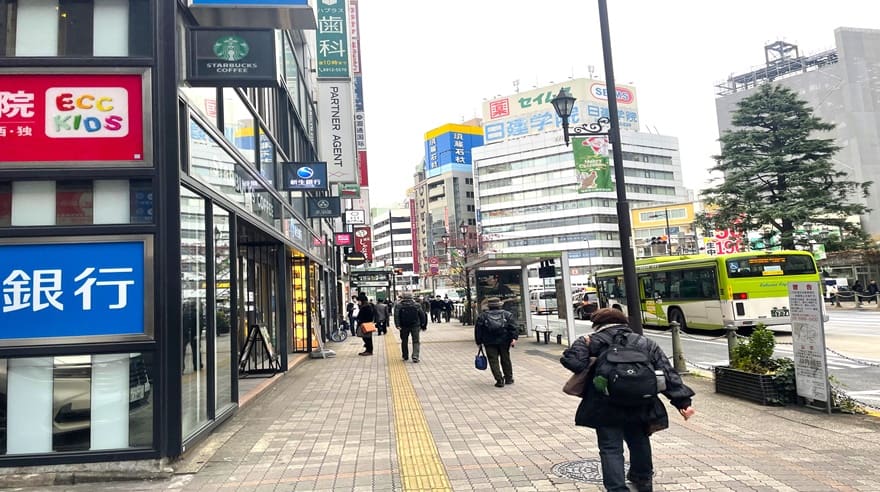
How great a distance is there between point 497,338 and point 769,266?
11.9m

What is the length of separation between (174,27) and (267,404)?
5364 millimetres

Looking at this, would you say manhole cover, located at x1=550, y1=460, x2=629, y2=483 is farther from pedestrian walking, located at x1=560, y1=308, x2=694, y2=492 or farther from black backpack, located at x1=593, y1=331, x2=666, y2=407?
black backpack, located at x1=593, y1=331, x2=666, y2=407

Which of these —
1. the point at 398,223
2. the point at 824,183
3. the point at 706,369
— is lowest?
the point at 706,369

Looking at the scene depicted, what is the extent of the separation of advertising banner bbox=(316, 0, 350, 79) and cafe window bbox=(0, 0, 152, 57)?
13.9 meters

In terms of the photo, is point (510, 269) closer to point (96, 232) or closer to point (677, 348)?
point (677, 348)

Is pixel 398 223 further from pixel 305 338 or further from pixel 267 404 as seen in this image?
pixel 267 404

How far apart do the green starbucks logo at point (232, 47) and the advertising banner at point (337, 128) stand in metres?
12.8

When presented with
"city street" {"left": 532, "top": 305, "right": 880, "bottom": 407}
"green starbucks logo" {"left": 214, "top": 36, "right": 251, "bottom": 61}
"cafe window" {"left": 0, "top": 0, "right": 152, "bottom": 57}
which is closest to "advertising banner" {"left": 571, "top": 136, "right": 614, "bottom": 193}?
"city street" {"left": 532, "top": 305, "right": 880, "bottom": 407}

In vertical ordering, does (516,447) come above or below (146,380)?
below

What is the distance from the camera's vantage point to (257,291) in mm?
12281

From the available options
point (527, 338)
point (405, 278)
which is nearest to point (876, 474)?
point (527, 338)

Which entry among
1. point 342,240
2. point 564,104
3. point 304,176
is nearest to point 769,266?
point 564,104

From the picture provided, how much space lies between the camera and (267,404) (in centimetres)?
863

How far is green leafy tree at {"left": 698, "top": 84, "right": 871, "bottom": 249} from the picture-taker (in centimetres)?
2848
